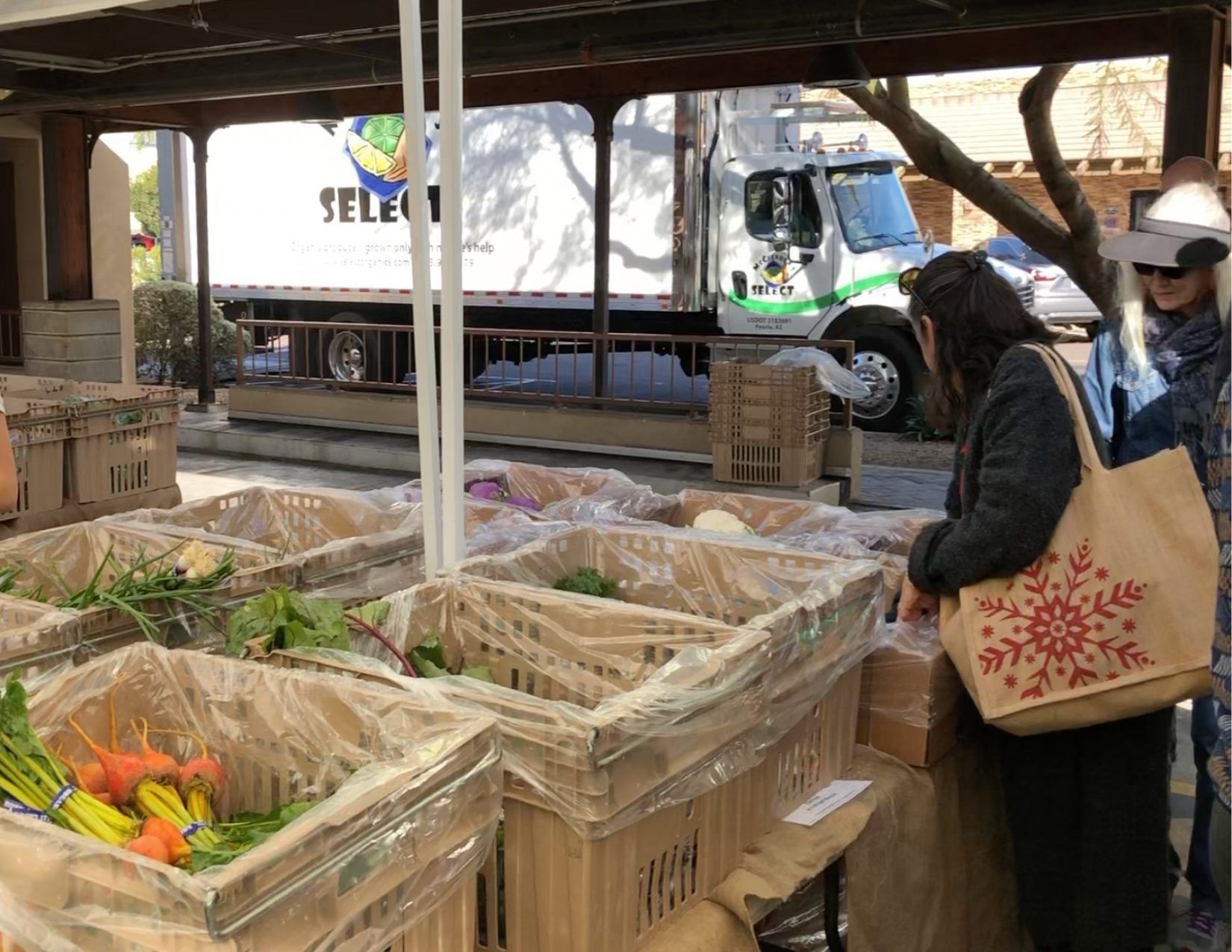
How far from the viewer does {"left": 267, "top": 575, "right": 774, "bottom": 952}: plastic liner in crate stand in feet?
6.34

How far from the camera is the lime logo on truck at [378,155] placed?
14602 millimetres

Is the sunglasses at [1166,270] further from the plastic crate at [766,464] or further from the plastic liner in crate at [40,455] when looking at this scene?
the plastic crate at [766,464]

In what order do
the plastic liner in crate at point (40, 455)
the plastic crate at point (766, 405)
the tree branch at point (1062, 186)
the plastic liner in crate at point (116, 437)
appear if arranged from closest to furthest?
the plastic liner in crate at point (40, 455) < the plastic liner in crate at point (116, 437) < the tree branch at point (1062, 186) < the plastic crate at point (766, 405)

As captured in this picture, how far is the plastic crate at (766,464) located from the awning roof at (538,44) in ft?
8.86

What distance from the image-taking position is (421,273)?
2787mm

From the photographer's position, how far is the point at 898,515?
4.12m

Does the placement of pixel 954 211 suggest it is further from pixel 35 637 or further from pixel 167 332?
pixel 35 637

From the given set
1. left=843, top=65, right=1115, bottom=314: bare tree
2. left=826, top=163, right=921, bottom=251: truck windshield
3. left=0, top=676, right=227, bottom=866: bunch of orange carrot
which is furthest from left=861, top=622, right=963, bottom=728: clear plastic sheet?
left=826, top=163, right=921, bottom=251: truck windshield

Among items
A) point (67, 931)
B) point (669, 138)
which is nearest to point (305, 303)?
point (669, 138)

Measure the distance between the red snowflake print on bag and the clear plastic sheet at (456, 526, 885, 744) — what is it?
0.32m

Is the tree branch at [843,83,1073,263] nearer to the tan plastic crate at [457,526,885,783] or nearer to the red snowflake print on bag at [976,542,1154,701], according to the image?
the tan plastic crate at [457,526,885,783]

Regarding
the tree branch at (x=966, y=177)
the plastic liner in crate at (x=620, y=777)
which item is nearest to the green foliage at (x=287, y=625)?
the plastic liner in crate at (x=620, y=777)

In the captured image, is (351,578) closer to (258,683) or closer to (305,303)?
(258,683)

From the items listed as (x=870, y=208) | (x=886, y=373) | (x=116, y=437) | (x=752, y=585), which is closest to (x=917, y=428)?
(x=886, y=373)
